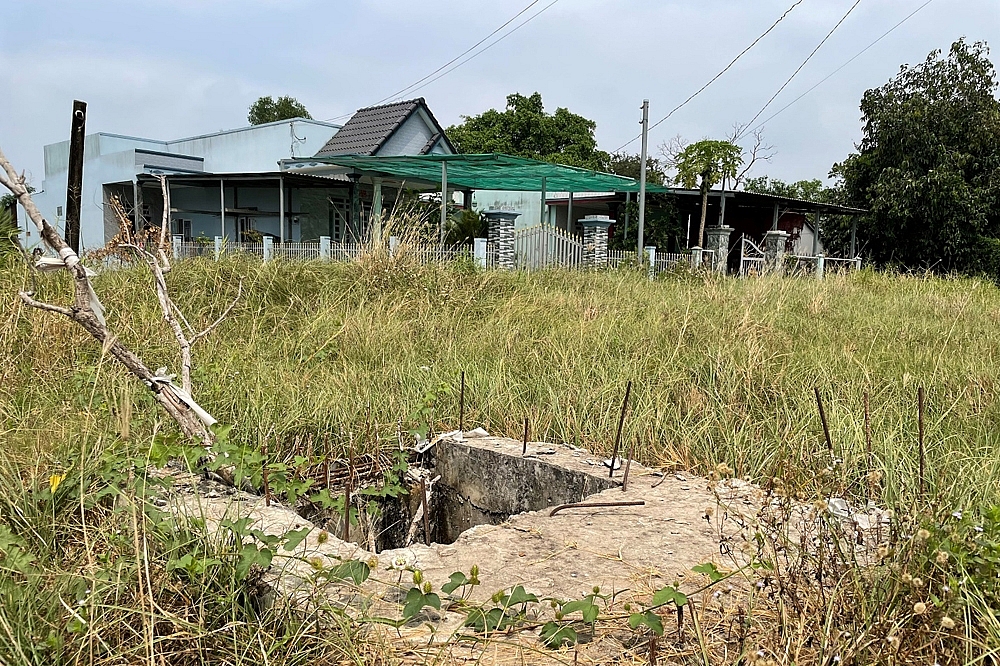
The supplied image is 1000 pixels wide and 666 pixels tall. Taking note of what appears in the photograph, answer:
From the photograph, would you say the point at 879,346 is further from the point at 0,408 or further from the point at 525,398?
the point at 0,408

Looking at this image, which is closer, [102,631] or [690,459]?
[102,631]

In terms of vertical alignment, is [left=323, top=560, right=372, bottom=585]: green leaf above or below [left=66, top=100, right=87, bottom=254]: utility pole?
below

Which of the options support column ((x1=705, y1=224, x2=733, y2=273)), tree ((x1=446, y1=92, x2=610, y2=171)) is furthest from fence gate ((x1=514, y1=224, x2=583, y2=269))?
tree ((x1=446, y1=92, x2=610, y2=171))

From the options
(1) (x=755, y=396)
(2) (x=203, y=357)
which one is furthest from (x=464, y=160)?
(1) (x=755, y=396)

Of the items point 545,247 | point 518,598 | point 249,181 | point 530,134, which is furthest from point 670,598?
point 530,134

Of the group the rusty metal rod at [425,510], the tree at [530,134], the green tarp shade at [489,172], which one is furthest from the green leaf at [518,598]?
the tree at [530,134]

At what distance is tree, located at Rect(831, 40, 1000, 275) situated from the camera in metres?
20.5

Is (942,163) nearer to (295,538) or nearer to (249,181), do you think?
(249,181)

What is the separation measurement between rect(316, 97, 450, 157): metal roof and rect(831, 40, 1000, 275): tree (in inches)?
528

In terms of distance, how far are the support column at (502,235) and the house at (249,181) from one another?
5.94 metres

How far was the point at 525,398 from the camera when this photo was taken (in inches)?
167

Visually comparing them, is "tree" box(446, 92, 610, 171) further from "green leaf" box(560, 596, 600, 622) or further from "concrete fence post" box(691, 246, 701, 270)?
"green leaf" box(560, 596, 600, 622)

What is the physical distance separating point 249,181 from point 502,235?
358 inches

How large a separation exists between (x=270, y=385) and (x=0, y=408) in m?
1.29
